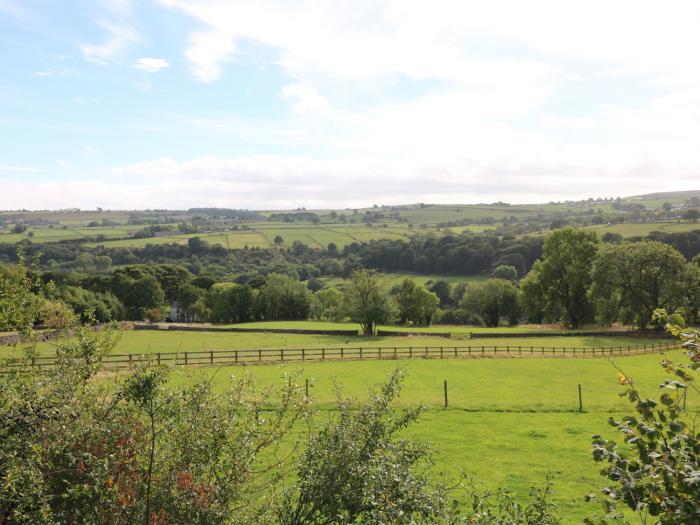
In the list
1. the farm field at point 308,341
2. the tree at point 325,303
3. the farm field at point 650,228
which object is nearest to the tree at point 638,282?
the farm field at point 308,341

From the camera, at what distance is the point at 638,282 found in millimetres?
53094

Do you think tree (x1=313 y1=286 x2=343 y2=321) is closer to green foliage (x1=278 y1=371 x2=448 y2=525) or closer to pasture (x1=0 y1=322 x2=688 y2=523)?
pasture (x1=0 y1=322 x2=688 y2=523)

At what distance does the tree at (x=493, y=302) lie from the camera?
74.2 m

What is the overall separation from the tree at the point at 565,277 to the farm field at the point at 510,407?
18.7 metres

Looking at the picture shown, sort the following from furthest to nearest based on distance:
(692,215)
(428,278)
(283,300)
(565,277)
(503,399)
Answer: (692,215) → (428,278) → (283,300) → (565,277) → (503,399)

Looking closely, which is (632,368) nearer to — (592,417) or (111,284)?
(592,417)

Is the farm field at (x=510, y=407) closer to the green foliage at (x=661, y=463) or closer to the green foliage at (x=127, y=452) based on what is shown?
the green foliage at (x=127, y=452)

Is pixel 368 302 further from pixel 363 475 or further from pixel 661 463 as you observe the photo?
pixel 661 463

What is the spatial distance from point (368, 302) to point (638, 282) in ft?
91.7

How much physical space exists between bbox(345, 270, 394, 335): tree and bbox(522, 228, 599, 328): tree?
61.7 ft

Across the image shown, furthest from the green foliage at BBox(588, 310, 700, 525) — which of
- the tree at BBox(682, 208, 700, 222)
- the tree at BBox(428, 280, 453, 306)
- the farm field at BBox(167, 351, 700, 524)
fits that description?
the tree at BBox(682, 208, 700, 222)

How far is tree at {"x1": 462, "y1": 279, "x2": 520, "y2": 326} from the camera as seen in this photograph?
74188mm

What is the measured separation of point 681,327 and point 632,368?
3736 centimetres

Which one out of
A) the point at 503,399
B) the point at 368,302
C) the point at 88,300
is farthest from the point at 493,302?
the point at 88,300
